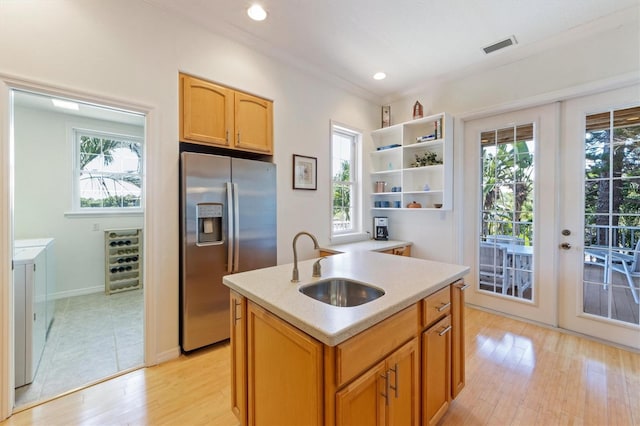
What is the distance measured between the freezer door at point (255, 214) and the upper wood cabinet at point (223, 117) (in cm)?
25

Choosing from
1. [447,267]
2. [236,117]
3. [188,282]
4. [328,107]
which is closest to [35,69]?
[236,117]

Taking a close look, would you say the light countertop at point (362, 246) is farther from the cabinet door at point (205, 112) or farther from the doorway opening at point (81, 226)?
the doorway opening at point (81, 226)

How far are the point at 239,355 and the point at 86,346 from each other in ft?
6.83

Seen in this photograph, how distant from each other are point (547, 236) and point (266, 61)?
3491 millimetres

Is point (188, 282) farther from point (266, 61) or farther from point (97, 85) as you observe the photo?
point (266, 61)

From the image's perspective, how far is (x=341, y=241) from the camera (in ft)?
12.0

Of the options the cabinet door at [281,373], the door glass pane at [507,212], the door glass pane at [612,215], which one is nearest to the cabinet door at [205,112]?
the cabinet door at [281,373]

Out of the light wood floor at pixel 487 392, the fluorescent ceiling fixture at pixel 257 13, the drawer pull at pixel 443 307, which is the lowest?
the light wood floor at pixel 487 392

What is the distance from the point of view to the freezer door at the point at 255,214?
2.54m

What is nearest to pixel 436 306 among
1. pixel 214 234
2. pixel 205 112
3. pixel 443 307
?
pixel 443 307

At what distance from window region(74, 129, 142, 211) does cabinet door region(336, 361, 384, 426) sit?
4666 mm

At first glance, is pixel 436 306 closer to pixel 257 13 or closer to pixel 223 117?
pixel 223 117

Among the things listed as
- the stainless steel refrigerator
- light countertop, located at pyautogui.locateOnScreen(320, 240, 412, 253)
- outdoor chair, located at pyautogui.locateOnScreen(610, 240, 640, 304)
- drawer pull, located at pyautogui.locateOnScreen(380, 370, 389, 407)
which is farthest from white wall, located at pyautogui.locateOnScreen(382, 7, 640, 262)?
drawer pull, located at pyautogui.locateOnScreen(380, 370, 389, 407)

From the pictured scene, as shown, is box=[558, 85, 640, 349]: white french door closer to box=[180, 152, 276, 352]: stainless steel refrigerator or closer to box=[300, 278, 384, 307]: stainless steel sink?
box=[300, 278, 384, 307]: stainless steel sink
